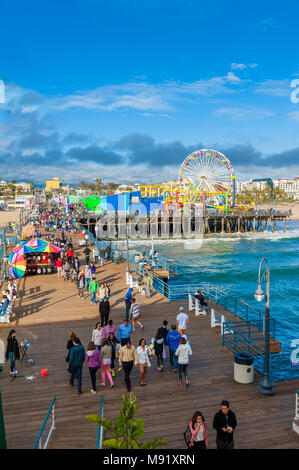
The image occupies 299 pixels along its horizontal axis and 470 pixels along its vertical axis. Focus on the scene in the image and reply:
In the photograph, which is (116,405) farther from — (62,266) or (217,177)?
Answer: (217,177)

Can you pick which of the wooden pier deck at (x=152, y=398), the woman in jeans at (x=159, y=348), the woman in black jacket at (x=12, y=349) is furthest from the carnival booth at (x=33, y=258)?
the woman in jeans at (x=159, y=348)

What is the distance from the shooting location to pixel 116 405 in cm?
756

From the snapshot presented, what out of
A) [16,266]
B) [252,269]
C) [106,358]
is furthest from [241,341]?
[252,269]

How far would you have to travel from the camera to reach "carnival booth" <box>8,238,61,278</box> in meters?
19.2

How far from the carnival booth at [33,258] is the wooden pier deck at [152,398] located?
702 cm

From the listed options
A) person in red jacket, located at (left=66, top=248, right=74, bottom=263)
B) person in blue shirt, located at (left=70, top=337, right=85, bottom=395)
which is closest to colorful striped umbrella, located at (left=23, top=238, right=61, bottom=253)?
person in red jacket, located at (left=66, top=248, right=74, bottom=263)

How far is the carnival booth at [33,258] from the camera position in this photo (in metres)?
19.2

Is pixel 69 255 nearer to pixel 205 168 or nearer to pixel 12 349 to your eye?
pixel 12 349

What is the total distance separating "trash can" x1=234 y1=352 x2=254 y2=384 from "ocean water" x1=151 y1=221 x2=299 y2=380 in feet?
8.15

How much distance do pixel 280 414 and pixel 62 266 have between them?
50.8 feet

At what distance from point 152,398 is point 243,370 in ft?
7.30

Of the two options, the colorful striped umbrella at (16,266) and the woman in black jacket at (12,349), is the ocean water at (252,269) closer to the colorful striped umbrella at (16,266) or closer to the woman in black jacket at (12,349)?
the woman in black jacket at (12,349)

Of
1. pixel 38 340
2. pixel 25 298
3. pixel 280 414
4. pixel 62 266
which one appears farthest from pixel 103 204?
pixel 280 414
